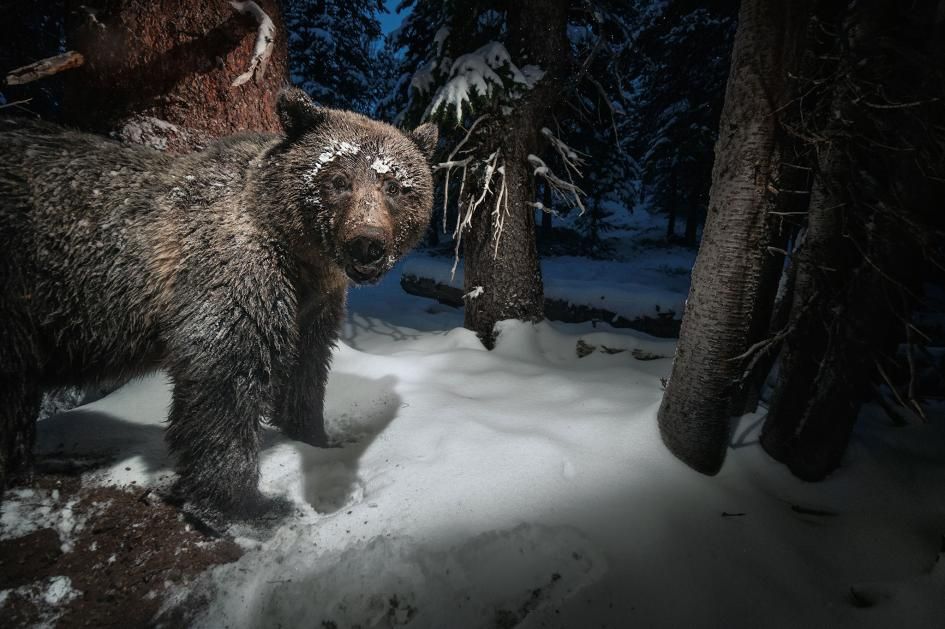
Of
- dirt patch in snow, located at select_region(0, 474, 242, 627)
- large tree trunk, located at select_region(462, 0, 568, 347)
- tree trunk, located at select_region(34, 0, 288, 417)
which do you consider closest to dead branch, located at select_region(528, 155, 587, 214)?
large tree trunk, located at select_region(462, 0, 568, 347)

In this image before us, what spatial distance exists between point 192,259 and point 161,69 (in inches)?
61.2

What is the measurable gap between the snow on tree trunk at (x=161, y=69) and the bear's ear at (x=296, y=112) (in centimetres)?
70

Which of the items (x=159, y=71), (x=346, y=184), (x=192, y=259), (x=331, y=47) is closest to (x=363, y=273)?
(x=346, y=184)

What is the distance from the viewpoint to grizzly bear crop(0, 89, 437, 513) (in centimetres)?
184

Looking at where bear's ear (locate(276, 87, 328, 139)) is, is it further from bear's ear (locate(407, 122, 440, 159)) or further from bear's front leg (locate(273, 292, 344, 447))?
bear's front leg (locate(273, 292, 344, 447))

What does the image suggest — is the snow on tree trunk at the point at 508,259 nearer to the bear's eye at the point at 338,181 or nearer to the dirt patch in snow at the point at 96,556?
the bear's eye at the point at 338,181

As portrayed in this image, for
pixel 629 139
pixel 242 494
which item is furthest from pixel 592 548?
pixel 629 139

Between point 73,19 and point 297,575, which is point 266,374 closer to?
point 297,575

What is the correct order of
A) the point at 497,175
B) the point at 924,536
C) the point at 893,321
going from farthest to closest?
the point at 497,175, the point at 893,321, the point at 924,536

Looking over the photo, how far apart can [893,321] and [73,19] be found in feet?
15.2

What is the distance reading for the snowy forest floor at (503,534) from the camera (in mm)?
1538

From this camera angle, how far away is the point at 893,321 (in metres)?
Result: 1.92

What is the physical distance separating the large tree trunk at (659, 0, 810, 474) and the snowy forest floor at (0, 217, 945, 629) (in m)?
0.25

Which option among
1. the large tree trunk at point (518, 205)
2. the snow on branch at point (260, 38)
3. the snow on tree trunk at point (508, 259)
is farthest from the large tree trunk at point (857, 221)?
the snow on branch at point (260, 38)
